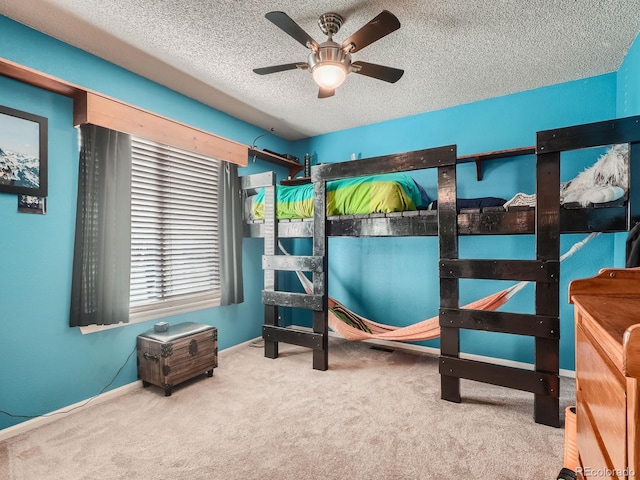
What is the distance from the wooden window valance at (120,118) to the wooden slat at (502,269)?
2.15m

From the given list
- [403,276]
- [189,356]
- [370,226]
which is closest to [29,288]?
[189,356]

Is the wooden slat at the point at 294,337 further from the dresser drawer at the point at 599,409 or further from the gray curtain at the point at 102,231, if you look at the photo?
the dresser drawer at the point at 599,409

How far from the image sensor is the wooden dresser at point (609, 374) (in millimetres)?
459

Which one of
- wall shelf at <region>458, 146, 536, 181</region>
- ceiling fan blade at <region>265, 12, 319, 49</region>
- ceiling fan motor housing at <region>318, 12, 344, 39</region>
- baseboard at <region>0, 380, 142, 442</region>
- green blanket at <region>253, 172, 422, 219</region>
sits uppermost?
ceiling fan motor housing at <region>318, 12, 344, 39</region>

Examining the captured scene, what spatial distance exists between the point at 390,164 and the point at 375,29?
87cm

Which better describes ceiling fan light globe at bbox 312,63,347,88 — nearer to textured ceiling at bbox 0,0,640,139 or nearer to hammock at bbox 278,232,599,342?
textured ceiling at bbox 0,0,640,139

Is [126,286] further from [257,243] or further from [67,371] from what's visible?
[257,243]

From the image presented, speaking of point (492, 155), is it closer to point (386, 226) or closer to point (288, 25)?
point (386, 226)

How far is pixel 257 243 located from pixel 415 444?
7.95 feet

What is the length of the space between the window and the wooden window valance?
0.19 m

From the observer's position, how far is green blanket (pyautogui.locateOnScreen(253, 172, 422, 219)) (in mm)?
2193

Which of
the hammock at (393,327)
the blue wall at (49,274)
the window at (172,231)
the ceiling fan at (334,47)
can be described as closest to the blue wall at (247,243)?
the blue wall at (49,274)

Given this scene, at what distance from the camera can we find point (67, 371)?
6.52 ft

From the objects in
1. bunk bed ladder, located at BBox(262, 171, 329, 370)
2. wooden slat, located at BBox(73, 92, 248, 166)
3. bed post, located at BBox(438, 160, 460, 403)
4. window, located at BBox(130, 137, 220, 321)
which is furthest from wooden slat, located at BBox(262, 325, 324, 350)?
wooden slat, located at BBox(73, 92, 248, 166)
